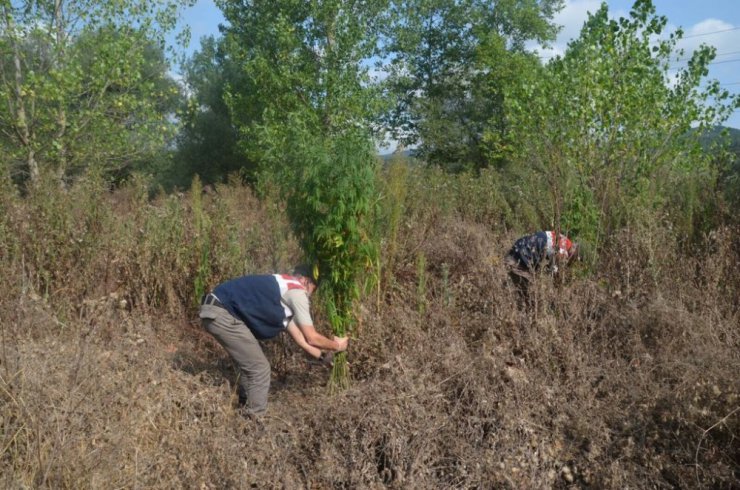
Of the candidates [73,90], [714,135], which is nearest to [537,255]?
[714,135]

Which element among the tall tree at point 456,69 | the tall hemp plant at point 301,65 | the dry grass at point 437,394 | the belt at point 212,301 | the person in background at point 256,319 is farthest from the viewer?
the tall tree at point 456,69

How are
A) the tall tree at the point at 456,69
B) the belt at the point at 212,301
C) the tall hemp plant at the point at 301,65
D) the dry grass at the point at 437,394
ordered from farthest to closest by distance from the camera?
the tall tree at the point at 456,69
the tall hemp plant at the point at 301,65
the belt at the point at 212,301
the dry grass at the point at 437,394

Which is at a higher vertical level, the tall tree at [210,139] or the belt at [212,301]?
the tall tree at [210,139]

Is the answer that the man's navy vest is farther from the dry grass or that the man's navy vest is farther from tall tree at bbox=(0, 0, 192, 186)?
tall tree at bbox=(0, 0, 192, 186)

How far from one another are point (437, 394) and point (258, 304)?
56.0 inches

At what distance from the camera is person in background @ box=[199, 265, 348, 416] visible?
4.84 metres

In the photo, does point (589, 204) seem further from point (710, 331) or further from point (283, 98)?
point (283, 98)

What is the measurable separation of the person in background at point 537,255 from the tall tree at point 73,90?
730 cm

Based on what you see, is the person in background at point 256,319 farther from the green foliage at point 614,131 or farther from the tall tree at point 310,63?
the tall tree at point 310,63

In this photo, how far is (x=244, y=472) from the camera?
388 cm

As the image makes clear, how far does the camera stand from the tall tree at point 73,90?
36.6 ft

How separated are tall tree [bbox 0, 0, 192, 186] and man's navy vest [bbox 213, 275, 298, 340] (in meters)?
6.85

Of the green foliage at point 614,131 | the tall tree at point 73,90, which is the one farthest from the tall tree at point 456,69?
the green foliage at point 614,131

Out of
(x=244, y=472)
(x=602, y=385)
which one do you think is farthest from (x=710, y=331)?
(x=244, y=472)
